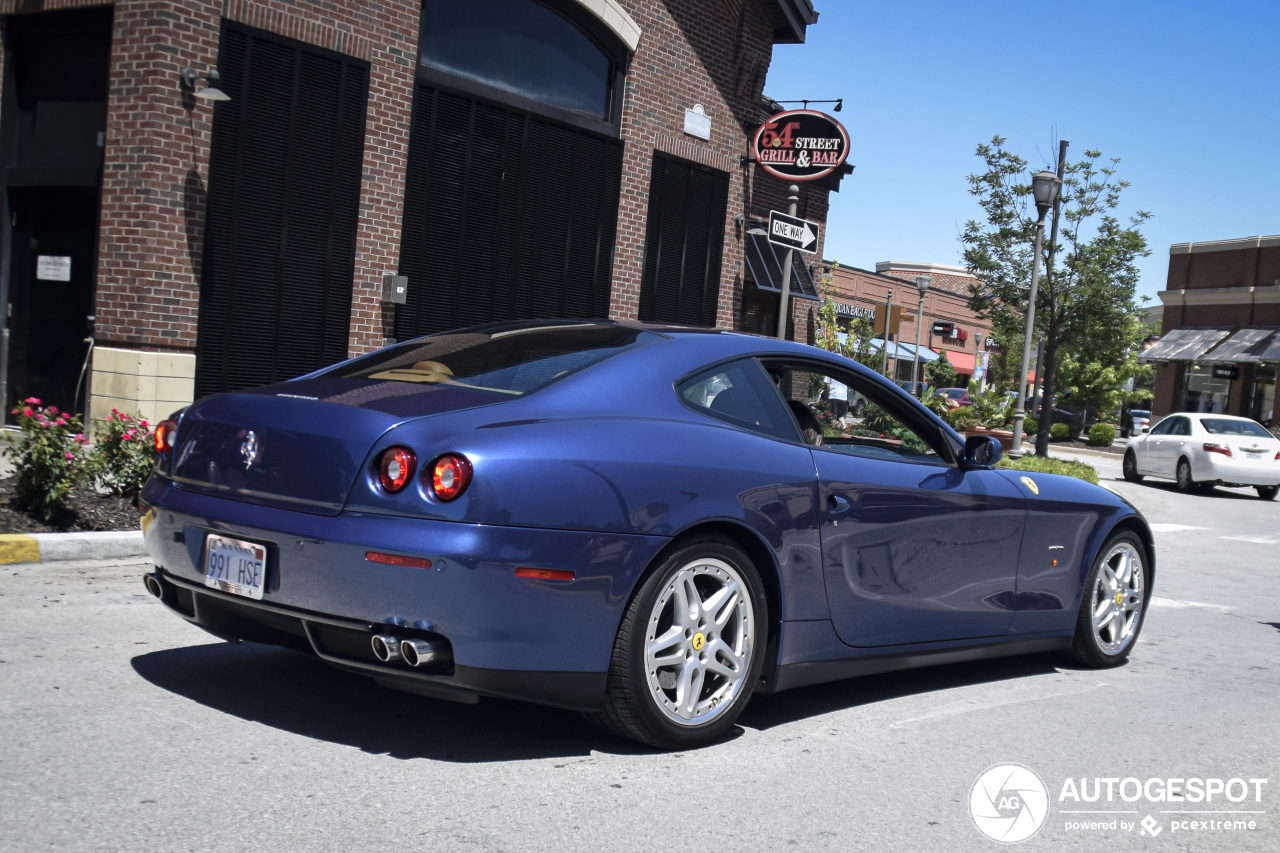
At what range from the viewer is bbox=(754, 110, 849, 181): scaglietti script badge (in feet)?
56.5

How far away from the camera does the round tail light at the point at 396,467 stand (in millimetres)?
3520

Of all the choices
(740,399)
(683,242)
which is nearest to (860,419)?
(740,399)

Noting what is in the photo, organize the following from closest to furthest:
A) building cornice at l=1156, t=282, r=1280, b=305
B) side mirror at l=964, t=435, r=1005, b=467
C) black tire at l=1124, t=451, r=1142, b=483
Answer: side mirror at l=964, t=435, r=1005, b=467 → black tire at l=1124, t=451, r=1142, b=483 → building cornice at l=1156, t=282, r=1280, b=305

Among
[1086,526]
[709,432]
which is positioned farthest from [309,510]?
[1086,526]

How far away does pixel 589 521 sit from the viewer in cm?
365

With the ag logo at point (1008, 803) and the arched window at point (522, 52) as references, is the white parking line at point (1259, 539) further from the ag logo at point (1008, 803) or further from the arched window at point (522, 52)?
the ag logo at point (1008, 803)

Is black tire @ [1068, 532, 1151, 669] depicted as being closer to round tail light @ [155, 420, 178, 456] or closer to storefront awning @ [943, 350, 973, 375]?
round tail light @ [155, 420, 178, 456]

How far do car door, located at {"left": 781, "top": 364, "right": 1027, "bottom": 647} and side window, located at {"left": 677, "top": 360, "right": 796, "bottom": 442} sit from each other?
0.16 metres

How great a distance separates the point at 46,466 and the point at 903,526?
510cm

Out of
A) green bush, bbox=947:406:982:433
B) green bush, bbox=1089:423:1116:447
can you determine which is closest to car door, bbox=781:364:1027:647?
green bush, bbox=947:406:982:433

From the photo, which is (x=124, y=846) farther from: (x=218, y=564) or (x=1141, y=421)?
(x=1141, y=421)

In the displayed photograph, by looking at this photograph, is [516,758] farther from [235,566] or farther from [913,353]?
[913,353]

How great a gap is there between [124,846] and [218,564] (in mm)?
1085

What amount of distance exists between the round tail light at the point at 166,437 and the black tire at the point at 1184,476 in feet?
68.1
